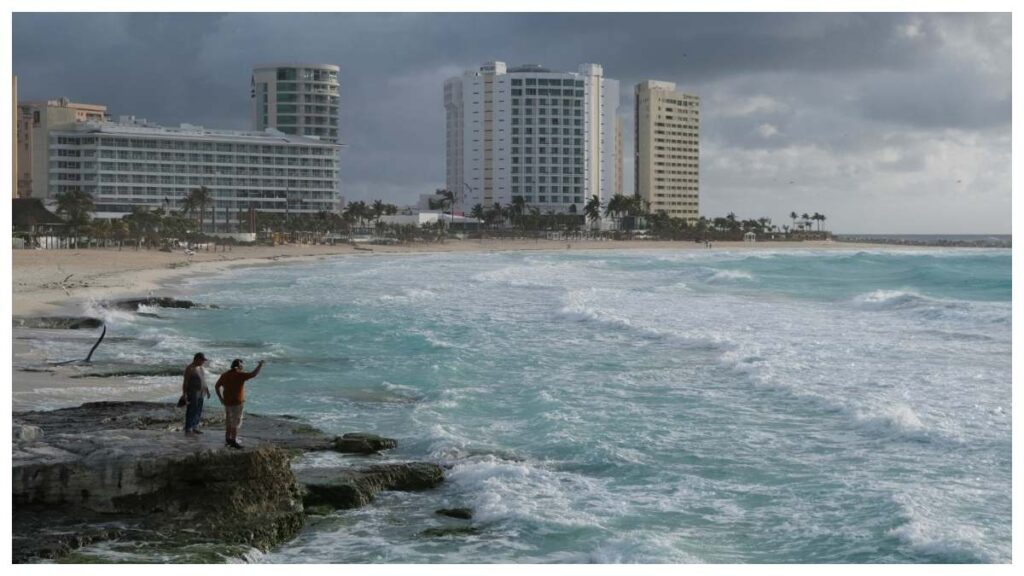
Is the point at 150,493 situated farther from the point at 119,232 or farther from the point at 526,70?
the point at 526,70

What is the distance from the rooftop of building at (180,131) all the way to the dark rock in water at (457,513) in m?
133

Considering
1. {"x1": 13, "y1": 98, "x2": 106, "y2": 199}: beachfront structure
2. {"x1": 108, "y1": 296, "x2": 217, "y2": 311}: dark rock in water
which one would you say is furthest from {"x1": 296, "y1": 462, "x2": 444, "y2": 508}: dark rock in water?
{"x1": 13, "y1": 98, "x2": 106, "y2": 199}: beachfront structure

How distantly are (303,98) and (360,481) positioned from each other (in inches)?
6533

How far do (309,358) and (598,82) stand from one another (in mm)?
155559

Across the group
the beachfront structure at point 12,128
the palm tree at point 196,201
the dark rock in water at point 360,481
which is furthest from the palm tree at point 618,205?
the dark rock in water at point 360,481

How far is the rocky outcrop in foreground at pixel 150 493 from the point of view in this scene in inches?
386

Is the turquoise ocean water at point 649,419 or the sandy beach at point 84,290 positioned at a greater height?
the sandy beach at point 84,290

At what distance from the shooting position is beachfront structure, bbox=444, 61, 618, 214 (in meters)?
169

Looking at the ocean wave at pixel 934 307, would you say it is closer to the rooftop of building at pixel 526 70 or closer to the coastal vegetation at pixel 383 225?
the coastal vegetation at pixel 383 225

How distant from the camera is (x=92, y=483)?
10.2 metres

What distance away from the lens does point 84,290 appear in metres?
38.2
